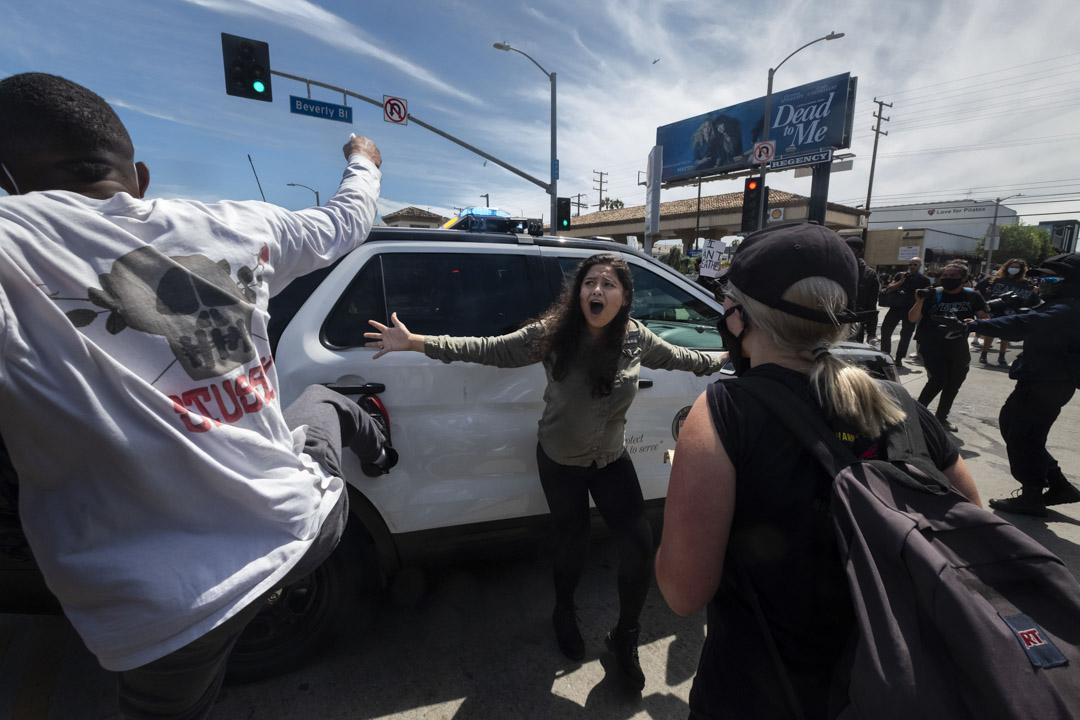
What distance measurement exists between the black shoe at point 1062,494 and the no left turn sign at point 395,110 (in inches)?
545

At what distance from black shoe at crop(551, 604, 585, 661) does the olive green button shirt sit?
2.53 ft

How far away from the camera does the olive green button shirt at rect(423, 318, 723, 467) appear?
2.14 m

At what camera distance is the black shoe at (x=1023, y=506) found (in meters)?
3.83

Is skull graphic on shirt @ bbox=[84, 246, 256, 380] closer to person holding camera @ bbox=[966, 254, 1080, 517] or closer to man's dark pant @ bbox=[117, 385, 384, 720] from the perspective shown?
man's dark pant @ bbox=[117, 385, 384, 720]

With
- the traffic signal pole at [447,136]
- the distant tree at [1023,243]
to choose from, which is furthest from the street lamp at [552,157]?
the distant tree at [1023,243]

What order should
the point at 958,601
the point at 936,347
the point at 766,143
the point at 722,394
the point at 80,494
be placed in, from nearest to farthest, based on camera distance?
the point at 958,601
the point at 80,494
the point at 722,394
the point at 936,347
the point at 766,143

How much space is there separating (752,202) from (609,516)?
40.5 ft

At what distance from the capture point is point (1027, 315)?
145 inches

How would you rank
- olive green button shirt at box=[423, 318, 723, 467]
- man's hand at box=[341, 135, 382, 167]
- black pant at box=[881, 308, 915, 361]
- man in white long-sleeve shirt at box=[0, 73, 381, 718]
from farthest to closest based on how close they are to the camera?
black pant at box=[881, 308, 915, 361]
olive green button shirt at box=[423, 318, 723, 467]
man's hand at box=[341, 135, 382, 167]
man in white long-sleeve shirt at box=[0, 73, 381, 718]

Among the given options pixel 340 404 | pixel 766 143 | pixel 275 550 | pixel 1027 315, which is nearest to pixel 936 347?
pixel 1027 315

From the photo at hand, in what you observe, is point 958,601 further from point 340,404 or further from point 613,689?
point 613,689

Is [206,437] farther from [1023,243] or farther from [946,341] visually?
[1023,243]

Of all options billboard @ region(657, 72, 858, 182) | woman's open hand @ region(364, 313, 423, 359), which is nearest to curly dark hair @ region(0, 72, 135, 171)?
woman's open hand @ region(364, 313, 423, 359)

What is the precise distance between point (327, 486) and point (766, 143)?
14.3 m
